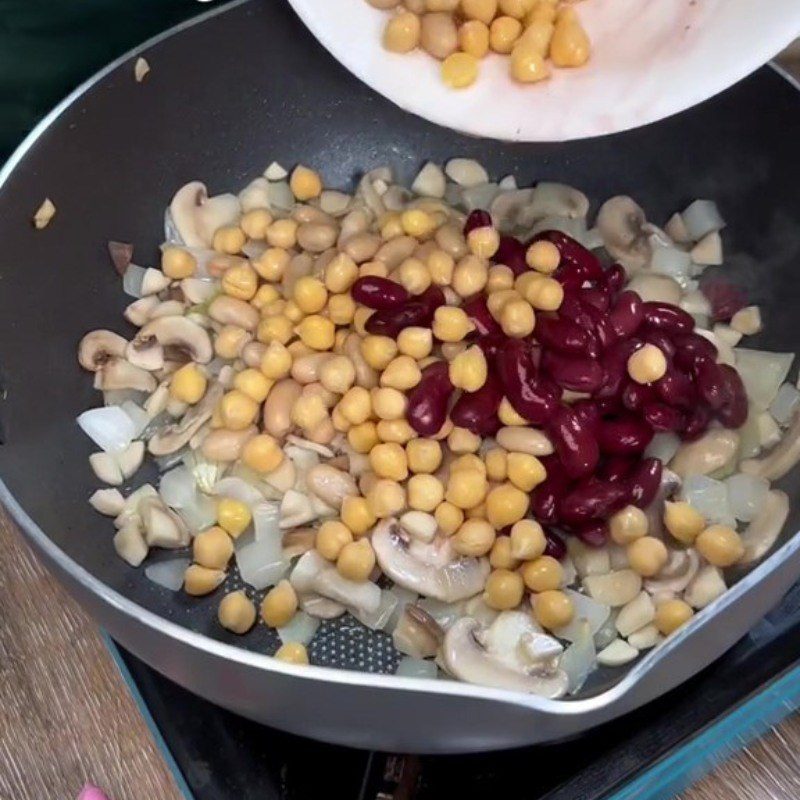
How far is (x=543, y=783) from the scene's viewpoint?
92 centimetres

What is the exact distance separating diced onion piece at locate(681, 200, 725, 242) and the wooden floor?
594mm

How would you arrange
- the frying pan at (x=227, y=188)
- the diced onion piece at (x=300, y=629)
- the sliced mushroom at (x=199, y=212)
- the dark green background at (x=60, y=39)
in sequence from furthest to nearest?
the sliced mushroom at (x=199, y=212)
the dark green background at (x=60, y=39)
the diced onion piece at (x=300, y=629)
the frying pan at (x=227, y=188)

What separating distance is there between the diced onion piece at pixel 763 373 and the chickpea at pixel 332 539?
0.49 m

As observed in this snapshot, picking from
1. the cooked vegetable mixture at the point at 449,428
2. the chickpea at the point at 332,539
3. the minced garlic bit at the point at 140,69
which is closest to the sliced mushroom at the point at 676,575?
the cooked vegetable mixture at the point at 449,428

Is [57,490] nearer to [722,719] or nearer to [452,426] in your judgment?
[452,426]

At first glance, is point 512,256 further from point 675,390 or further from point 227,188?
point 227,188

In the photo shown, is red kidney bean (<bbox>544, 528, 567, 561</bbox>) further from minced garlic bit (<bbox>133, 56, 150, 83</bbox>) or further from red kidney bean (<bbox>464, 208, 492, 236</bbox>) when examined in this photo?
minced garlic bit (<bbox>133, 56, 150, 83</bbox>)

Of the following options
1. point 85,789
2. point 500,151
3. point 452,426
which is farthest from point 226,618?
point 500,151

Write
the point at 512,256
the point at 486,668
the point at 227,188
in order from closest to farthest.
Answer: the point at 486,668 < the point at 512,256 < the point at 227,188

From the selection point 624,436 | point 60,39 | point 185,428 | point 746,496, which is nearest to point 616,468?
point 624,436

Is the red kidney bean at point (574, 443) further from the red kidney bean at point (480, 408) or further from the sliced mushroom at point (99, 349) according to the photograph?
the sliced mushroom at point (99, 349)

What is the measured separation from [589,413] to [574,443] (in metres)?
0.05

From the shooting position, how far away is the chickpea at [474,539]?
1070 mm

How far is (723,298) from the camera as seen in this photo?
127cm
